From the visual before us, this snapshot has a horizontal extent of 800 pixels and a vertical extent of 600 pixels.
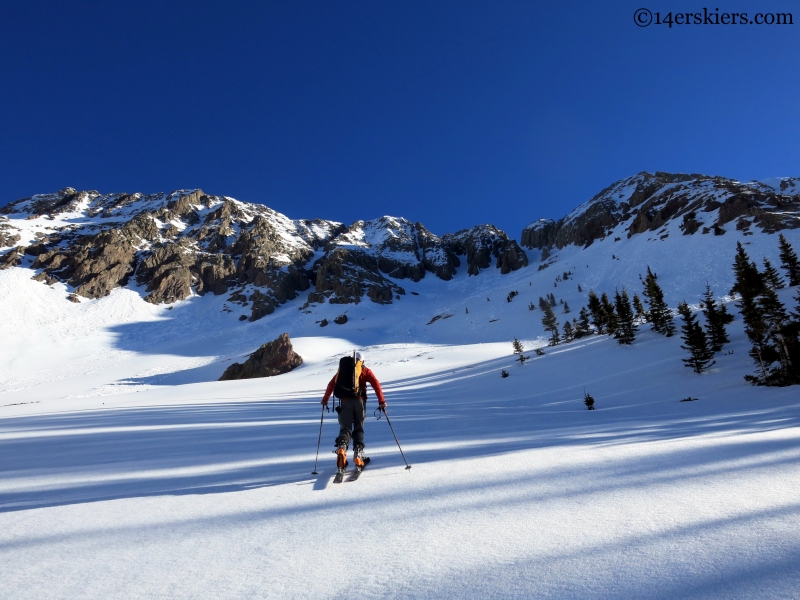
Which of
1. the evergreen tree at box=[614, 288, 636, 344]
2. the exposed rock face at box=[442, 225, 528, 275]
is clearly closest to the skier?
the evergreen tree at box=[614, 288, 636, 344]

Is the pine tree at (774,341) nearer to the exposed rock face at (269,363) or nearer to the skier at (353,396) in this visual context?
the skier at (353,396)

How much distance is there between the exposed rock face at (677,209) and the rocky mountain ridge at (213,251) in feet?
63.7

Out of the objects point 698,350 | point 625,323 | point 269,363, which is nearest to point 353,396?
point 698,350

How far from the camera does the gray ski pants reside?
16.1 ft

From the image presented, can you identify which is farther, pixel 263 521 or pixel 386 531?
pixel 263 521

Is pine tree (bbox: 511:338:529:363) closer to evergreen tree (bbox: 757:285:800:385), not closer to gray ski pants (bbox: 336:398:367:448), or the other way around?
evergreen tree (bbox: 757:285:800:385)

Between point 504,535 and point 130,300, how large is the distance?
324 feet

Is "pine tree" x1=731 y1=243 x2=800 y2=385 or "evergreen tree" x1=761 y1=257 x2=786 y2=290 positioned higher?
"evergreen tree" x1=761 y1=257 x2=786 y2=290

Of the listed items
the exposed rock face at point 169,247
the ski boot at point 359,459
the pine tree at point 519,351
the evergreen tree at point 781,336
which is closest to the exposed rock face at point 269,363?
the pine tree at point 519,351

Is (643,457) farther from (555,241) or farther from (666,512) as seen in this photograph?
(555,241)

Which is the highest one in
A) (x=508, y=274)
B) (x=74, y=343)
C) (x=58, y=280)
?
(x=58, y=280)

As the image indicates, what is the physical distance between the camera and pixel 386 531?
2799 millimetres

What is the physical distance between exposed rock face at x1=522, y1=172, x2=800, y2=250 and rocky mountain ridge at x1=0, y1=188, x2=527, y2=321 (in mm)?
19413

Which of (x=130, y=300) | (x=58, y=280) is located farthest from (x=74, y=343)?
(x=58, y=280)
